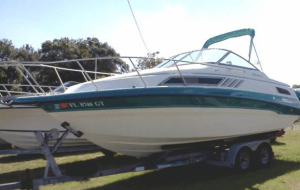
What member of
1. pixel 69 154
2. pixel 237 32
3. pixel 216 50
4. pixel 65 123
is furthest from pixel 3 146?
pixel 237 32

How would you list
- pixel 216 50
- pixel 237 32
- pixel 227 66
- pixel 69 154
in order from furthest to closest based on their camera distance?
1. pixel 69 154
2. pixel 237 32
3. pixel 216 50
4. pixel 227 66

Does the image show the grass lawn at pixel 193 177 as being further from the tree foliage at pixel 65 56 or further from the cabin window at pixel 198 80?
the tree foliage at pixel 65 56

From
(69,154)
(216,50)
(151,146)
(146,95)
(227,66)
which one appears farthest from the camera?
(69,154)

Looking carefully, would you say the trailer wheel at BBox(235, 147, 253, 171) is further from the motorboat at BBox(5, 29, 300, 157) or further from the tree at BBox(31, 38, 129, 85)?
the tree at BBox(31, 38, 129, 85)

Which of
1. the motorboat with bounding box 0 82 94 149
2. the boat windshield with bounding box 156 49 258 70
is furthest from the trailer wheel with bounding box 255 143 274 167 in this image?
the motorboat with bounding box 0 82 94 149

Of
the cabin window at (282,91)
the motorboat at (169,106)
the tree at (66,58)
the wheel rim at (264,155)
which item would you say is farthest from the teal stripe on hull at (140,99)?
the tree at (66,58)

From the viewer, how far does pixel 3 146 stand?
9.97 meters

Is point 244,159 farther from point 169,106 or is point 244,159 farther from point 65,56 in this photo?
point 65,56

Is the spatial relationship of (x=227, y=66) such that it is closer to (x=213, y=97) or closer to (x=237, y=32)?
(x=213, y=97)

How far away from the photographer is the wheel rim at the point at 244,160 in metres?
6.31

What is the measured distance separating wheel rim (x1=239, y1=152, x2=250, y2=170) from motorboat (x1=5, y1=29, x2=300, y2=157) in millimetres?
404

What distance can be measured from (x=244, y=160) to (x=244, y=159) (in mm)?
21

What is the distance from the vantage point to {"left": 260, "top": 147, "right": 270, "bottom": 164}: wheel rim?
6.74m

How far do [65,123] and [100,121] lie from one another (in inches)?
23.9
